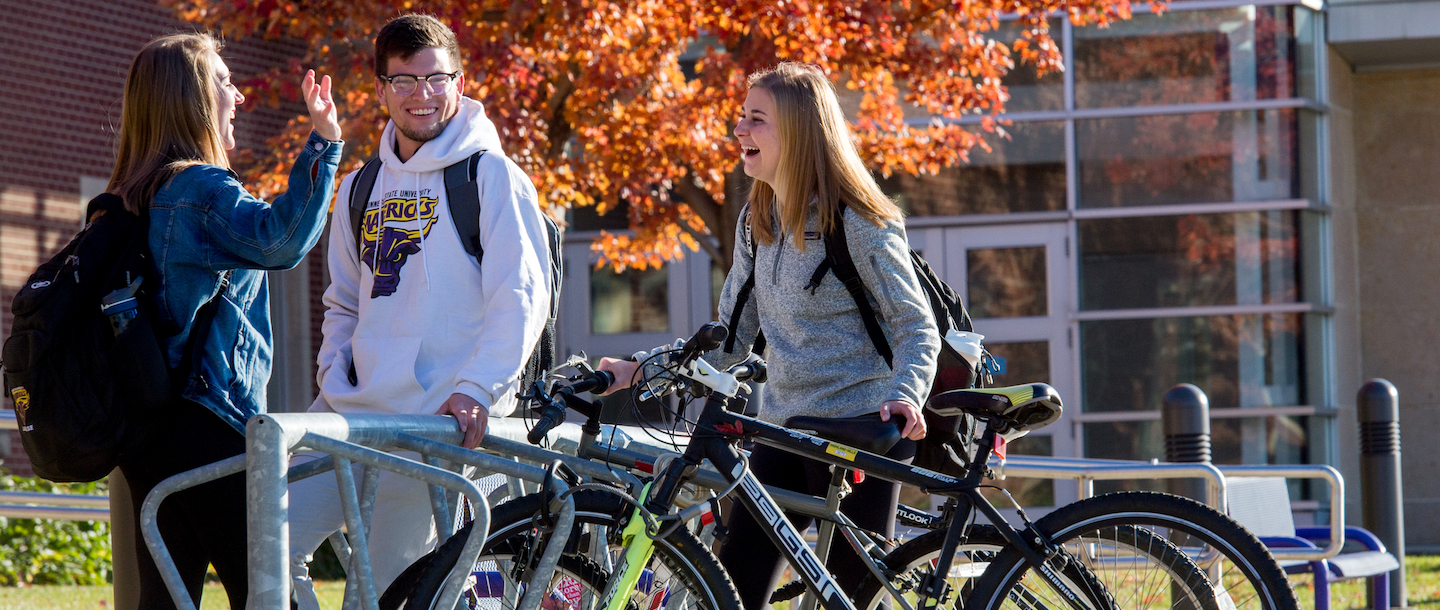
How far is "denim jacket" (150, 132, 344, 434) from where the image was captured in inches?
125

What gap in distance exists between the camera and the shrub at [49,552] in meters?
9.54

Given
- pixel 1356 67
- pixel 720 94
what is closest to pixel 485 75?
pixel 720 94

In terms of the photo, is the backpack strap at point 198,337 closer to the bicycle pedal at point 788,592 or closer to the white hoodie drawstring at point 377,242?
the white hoodie drawstring at point 377,242

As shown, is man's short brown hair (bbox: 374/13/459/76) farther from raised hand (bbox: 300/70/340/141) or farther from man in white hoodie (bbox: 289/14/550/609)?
raised hand (bbox: 300/70/340/141)

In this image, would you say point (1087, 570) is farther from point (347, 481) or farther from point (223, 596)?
point (223, 596)

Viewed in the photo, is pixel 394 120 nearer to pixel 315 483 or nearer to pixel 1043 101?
pixel 315 483

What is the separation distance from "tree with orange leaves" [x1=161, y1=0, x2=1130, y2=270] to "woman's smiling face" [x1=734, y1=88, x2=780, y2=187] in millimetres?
4173

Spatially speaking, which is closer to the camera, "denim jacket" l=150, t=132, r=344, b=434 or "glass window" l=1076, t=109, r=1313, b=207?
"denim jacket" l=150, t=132, r=344, b=434

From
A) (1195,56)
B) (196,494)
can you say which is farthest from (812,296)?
(1195,56)

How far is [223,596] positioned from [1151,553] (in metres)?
6.35

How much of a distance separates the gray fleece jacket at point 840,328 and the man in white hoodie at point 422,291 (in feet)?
1.98

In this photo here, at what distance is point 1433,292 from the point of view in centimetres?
1319

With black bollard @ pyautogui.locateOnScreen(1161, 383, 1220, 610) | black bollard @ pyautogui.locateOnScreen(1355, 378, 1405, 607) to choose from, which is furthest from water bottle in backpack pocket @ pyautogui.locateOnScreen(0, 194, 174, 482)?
black bollard @ pyautogui.locateOnScreen(1355, 378, 1405, 607)

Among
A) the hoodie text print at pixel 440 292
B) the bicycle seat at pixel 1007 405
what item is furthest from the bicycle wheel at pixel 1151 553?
the hoodie text print at pixel 440 292
